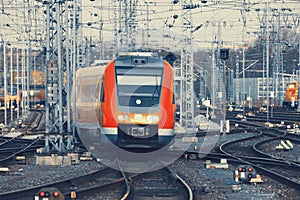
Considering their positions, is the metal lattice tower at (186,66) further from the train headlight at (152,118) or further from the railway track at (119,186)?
the railway track at (119,186)

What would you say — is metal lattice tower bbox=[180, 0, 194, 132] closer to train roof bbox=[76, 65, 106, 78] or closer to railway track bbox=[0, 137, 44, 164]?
train roof bbox=[76, 65, 106, 78]

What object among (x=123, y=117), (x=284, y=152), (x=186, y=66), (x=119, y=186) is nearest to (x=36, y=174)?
(x=123, y=117)

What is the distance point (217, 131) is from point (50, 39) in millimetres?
16445

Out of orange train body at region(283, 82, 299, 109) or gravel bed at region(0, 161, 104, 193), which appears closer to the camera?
gravel bed at region(0, 161, 104, 193)

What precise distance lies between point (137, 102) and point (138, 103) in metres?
0.04

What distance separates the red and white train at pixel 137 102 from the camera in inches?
742

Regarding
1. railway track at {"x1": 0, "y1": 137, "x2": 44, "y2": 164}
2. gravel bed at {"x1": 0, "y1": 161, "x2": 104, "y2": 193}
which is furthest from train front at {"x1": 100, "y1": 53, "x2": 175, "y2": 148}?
railway track at {"x1": 0, "y1": 137, "x2": 44, "y2": 164}

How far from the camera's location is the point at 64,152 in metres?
20.5

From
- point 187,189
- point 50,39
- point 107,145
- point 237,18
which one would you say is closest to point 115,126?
point 107,145

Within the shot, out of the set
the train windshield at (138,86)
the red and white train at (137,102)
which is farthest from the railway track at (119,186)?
the train windshield at (138,86)

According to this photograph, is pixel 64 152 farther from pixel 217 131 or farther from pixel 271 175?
pixel 217 131

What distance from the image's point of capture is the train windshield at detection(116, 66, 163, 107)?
19.0m

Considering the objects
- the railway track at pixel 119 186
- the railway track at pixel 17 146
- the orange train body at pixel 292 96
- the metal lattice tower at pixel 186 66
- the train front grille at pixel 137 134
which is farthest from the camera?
the orange train body at pixel 292 96

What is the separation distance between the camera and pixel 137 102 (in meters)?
19.0
